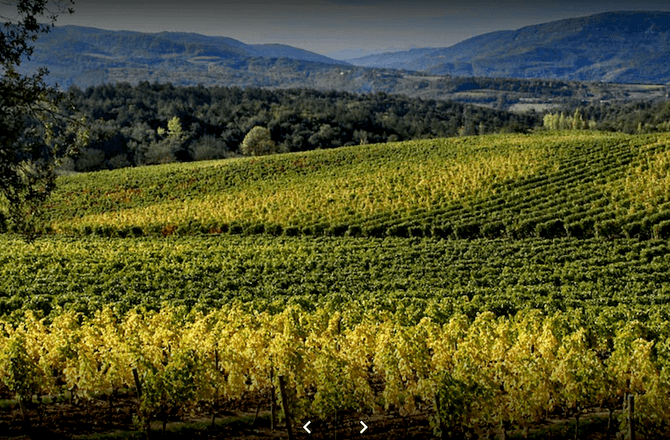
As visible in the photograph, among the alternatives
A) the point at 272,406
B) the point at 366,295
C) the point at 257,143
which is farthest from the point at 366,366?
the point at 257,143

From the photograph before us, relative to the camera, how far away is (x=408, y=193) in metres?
49.4

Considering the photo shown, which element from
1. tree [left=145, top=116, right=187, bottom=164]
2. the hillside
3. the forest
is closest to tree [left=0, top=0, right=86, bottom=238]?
the hillside

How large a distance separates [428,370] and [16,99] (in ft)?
41.6

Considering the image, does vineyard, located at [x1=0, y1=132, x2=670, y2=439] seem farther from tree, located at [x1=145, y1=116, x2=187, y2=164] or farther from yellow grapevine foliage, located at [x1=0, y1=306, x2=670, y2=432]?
tree, located at [x1=145, y1=116, x2=187, y2=164]

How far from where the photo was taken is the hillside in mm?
39250

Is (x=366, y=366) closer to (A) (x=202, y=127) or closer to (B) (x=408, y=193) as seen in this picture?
(B) (x=408, y=193)

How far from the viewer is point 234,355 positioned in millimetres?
14570

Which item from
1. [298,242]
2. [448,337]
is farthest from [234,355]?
[298,242]

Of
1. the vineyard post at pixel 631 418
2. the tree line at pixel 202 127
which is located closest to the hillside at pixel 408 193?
the vineyard post at pixel 631 418

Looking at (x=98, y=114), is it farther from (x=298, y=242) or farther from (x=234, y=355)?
(x=234, y=355)

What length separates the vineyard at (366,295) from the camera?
13.5 metres

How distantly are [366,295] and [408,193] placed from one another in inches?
1006

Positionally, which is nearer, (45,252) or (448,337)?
(448,337)

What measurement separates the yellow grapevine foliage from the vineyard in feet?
0.22
